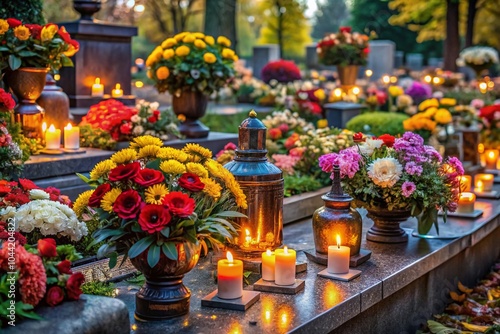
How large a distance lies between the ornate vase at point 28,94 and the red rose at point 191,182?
3.71 m

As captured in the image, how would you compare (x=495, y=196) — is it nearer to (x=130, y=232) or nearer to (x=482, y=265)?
(x=482, y=265)

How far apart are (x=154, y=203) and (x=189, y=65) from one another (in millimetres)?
5263

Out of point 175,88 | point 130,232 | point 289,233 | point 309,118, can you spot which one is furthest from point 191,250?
point 309,118

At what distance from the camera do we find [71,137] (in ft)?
23.6

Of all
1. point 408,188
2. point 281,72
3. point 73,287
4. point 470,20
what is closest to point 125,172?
point 73,287

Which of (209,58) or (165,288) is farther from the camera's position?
(209,58)

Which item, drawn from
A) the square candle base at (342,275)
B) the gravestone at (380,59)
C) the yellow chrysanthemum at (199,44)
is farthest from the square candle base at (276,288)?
the gravestone at (380,59)

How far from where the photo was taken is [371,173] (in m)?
5.27

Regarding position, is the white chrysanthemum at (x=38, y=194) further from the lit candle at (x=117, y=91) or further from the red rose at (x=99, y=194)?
the lit candle at (x=117, y=91)

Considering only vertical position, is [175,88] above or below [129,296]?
above

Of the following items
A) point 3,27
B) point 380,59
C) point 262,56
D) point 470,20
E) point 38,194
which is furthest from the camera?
point 470,20

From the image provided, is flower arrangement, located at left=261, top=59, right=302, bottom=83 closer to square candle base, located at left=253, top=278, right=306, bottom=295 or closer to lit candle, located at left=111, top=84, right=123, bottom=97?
lit candle, located at left=111, top=84, right=123, bottom=97

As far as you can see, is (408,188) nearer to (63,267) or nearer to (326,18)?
(63,267)

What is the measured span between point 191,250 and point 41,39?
3799mm
